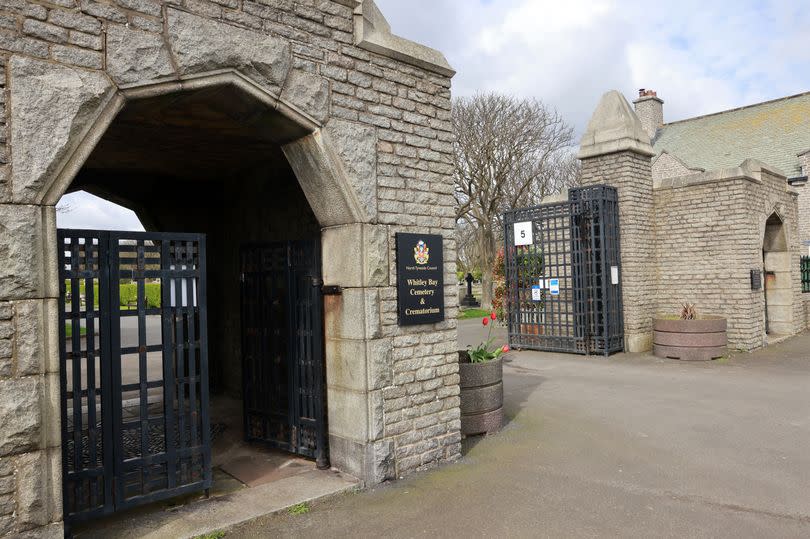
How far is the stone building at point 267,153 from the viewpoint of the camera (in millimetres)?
3445

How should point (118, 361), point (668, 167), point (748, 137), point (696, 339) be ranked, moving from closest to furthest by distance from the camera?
1. point (118, 361)
2. point (696, 339)
3. point (748, 137)
4. point (668, 167)

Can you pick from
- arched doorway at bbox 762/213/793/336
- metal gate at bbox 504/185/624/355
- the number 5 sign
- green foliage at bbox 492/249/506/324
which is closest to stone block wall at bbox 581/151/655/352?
metal gate at bbox 504/185/624/355

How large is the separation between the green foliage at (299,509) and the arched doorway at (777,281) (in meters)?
13.9

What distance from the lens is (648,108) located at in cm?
3197

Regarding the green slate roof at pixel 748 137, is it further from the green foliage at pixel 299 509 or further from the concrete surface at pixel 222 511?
the green foliage at pixel 299 509

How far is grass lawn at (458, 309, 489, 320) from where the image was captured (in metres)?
23.4

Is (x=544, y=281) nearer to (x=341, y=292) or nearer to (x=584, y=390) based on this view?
(x=584, y=390)

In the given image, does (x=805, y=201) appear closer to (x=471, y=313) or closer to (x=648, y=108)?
(x=648, y=108)

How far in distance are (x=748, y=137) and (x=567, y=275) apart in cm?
2022

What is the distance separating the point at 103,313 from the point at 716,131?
105 ft

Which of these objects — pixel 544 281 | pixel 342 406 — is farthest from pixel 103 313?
pixel 544 281

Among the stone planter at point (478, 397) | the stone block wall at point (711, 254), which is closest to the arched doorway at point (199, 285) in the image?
the stone planter at point (478, 397)

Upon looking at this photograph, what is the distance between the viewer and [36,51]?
3516mm

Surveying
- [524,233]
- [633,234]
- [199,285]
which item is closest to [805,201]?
[633,234]
